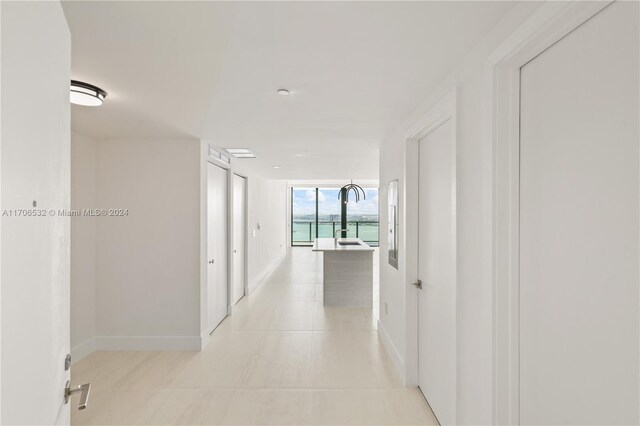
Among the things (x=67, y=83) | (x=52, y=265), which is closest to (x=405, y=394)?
(x=52, y=265)

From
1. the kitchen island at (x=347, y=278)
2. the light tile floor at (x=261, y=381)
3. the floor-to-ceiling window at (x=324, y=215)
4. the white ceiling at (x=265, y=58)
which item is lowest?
the light tile floor at (x=261, y=381)

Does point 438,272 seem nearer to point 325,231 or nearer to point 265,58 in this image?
point 265,58

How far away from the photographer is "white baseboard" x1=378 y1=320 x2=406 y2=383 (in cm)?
297

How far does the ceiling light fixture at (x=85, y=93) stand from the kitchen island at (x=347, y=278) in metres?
3.81

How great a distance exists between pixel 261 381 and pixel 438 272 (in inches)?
71.4

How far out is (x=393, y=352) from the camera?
333cm

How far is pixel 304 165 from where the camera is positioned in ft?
20.4

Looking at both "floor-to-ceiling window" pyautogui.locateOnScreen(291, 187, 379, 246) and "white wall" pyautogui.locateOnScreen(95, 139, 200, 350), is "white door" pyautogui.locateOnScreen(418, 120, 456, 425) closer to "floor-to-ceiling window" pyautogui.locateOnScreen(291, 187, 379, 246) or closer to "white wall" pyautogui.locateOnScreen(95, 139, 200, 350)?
"white wall" pyautogui.locateOnScreen(95, 139, 200, 350)

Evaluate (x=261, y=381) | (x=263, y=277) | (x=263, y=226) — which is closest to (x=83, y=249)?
(x=261, y=381)

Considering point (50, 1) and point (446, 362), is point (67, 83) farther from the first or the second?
point (446, 362)

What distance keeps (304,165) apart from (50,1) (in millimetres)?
5360

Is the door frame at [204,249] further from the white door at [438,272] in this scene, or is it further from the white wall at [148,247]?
the white door at [438,272]

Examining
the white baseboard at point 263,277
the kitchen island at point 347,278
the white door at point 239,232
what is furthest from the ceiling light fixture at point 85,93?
the white baseboard at point 263,277

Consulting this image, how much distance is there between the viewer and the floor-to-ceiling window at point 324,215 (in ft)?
47.5
